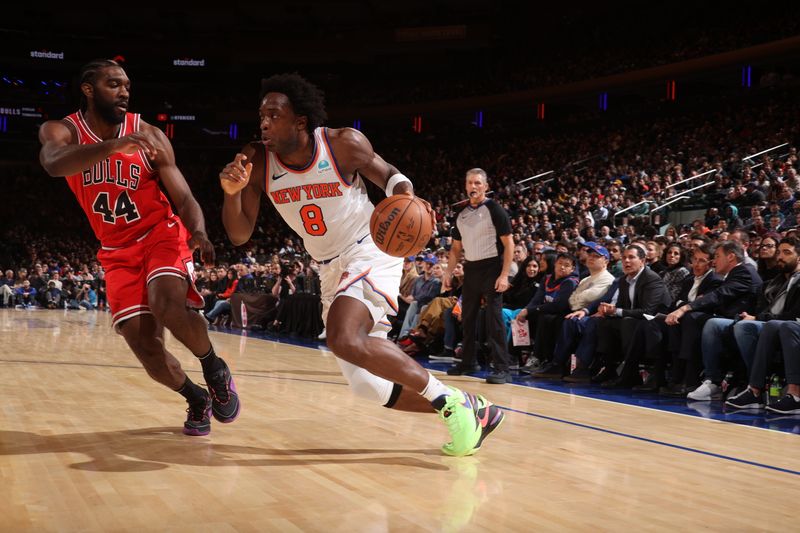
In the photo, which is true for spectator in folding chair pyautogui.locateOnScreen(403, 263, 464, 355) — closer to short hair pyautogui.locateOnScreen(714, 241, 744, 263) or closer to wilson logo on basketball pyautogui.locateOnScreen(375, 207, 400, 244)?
short hair pyautogui.locateOnScreen(714, 241, 744, 263)

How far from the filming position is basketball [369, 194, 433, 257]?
3.23 m

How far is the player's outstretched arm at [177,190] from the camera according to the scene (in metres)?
3.53

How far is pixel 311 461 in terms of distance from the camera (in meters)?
3.26

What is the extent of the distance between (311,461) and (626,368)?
375 cm

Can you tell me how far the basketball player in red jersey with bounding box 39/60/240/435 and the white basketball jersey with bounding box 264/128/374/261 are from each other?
0.43m

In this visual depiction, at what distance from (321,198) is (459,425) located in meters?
1.21

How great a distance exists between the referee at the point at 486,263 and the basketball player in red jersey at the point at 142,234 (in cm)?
318

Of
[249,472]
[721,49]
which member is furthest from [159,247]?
[721,49]

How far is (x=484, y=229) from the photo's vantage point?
660 cm

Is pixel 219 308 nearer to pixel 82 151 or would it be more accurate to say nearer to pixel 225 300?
pixel 225 300

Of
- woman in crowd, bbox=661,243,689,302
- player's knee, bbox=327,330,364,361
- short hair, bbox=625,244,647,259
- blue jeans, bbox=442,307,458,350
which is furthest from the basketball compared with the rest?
blue jeans, bbox=442,307,458,350

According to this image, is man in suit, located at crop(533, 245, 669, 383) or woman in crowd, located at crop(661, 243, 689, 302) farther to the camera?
woman in crowd, located at crop(661, 243, 689, 302)

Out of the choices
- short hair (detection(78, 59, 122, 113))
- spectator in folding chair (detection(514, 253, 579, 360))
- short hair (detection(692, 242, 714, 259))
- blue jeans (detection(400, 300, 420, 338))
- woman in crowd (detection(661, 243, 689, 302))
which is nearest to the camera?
short hair (detection(78, 59, 122, 113))

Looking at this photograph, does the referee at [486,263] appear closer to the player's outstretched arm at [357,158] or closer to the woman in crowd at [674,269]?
the woman in crowd at [674,269]
